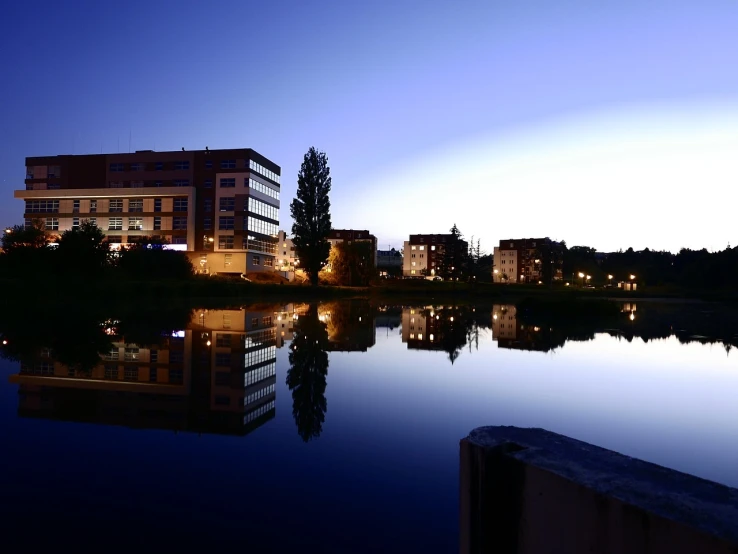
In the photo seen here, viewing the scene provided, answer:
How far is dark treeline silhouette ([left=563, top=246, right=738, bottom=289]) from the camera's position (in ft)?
289

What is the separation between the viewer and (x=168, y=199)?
255ft

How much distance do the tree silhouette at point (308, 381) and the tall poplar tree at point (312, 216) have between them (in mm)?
42338

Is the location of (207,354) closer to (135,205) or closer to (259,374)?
(259,374)

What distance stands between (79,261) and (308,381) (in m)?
36.6

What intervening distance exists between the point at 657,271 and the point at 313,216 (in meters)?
87.9

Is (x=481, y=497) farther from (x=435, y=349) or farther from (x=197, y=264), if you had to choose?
(x=197, y=264)

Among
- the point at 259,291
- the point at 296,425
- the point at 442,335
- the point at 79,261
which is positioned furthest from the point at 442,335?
the point at 259,291

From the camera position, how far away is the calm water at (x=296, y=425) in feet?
16.2

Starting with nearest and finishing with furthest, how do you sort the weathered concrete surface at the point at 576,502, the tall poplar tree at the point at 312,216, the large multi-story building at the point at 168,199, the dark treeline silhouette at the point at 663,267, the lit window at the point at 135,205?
1. the weathered concrete surface at the point at 576,502
2. the tall poplar tree at the point at 312,216
3. the large multi-story building at the point at 168,199
4. the lit window at the point at 135,205
5. the dark treeline silhouette at the point at 663,267

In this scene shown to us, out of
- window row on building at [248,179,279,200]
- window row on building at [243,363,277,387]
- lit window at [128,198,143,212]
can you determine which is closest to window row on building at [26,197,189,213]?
lit window at [128,198,143,212]

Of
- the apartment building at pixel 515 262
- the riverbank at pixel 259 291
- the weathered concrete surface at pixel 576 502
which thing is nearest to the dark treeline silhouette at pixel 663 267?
the riverbank at pixel 259 291

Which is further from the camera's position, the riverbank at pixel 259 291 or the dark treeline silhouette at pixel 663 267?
the dark treeline silhouette at pixel 663 267

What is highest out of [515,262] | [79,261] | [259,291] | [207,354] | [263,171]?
[263,171]

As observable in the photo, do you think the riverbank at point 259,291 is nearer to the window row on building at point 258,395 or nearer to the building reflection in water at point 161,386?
the building reflection in water at point 161,386
